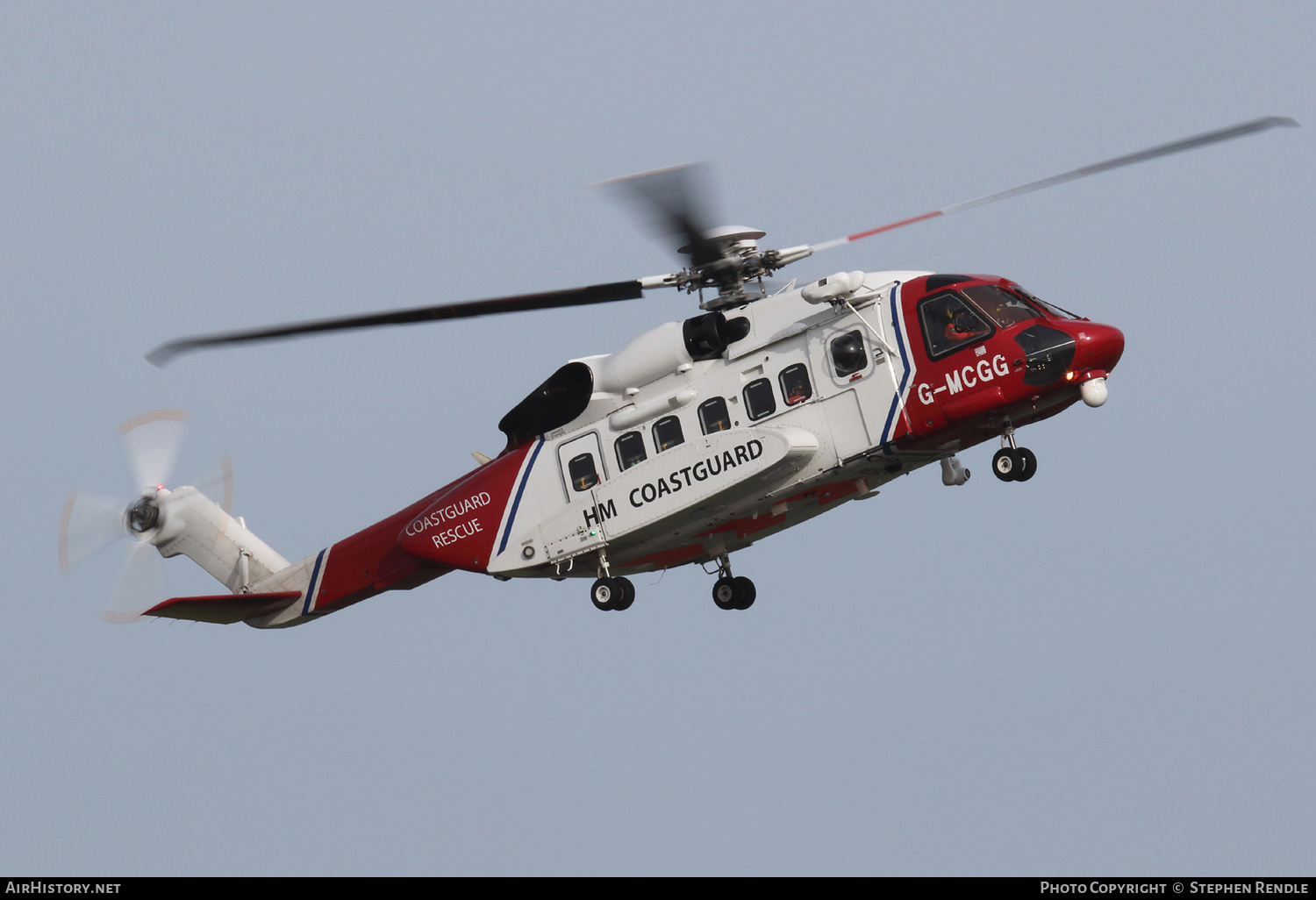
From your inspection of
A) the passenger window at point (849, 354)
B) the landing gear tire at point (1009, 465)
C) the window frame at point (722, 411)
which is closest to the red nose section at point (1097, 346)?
the landing gear tire at point (1009, 465)

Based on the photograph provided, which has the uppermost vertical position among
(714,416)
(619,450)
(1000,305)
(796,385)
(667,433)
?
(1000,305)

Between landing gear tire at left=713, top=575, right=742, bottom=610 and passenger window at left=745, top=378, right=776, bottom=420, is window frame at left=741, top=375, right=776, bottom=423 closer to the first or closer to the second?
passenger window at left=745, top=378, right=776, bottom=420

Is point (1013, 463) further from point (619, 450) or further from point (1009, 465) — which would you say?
point (619, 450)

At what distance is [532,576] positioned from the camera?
70.8 ft

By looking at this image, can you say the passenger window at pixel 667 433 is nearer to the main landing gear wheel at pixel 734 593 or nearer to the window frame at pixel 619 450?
the window frame at pixel 619 450

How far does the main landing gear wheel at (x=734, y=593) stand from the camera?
21719mm

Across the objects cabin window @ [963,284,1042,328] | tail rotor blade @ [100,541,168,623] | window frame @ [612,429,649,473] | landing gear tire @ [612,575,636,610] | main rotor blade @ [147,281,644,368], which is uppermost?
main rotor blade @ [147,281,644,368]

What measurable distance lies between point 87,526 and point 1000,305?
14185 millimetres

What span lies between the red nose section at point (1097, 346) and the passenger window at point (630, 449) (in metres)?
5.76

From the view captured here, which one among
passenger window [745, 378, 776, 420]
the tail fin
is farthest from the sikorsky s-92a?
the tail fin

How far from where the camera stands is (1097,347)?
18125 millimetres

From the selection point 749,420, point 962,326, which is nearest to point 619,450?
point 749,420

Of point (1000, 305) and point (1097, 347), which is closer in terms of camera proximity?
point (1097, 347)

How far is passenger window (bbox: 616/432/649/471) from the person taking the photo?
20353 mm
